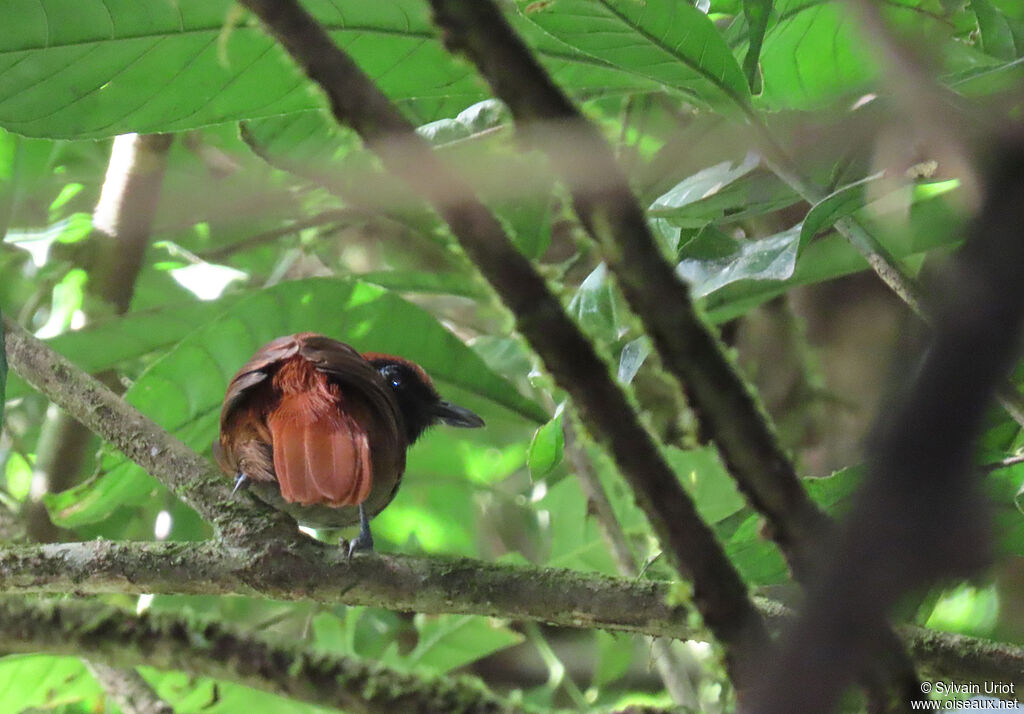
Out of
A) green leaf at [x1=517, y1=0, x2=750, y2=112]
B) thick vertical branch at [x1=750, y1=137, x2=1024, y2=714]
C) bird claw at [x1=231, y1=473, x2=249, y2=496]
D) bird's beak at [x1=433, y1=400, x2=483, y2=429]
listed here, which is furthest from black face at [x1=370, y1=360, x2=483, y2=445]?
thick vertical branch at [x1=750, y1=137, x2=1024, y2=714]

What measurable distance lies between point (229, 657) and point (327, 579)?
0.36 ft

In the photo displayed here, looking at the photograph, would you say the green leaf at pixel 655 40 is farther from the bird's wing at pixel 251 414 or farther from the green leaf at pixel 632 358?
the bird's wing at pixel 251 414

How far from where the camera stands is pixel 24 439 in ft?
6.69

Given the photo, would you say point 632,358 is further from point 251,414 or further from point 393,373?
point 393,373

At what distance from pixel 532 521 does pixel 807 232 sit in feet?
4.12

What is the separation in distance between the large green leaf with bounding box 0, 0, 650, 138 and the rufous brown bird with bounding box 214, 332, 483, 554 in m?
0.32

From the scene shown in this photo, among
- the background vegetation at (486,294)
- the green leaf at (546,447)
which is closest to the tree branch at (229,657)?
the background vegetation at (486,294)

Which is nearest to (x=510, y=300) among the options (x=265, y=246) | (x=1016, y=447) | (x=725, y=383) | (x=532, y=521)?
(x=725, y=383)

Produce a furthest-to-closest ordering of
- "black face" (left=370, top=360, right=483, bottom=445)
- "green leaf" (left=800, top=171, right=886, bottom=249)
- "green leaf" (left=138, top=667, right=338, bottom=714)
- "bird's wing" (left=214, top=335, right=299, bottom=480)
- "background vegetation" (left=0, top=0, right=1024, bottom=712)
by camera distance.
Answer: "black face" (left=370, top=360, right=483, bottom=445) < "green leaf" (left=138, top=667, right=338, bottom=714) < "bird's wing" (left=214, top=335, right=299, bottom=480) < "green leaf" (left=800, top=171, right=886, bottom=249) < "background vegetation" (left=0, top=0, right=1024, bottom=712)

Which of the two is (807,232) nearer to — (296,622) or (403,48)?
(403,48)

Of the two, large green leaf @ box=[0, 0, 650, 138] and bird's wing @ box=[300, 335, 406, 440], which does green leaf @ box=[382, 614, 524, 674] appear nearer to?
bird's wing @ box=[300, 335, 406, 440]

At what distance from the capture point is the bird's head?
1.65m

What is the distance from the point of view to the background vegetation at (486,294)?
0.56 m

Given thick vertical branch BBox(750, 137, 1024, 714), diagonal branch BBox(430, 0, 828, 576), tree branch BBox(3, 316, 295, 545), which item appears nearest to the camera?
thick vertical branch BBox(750, 137, 1024, 714)
